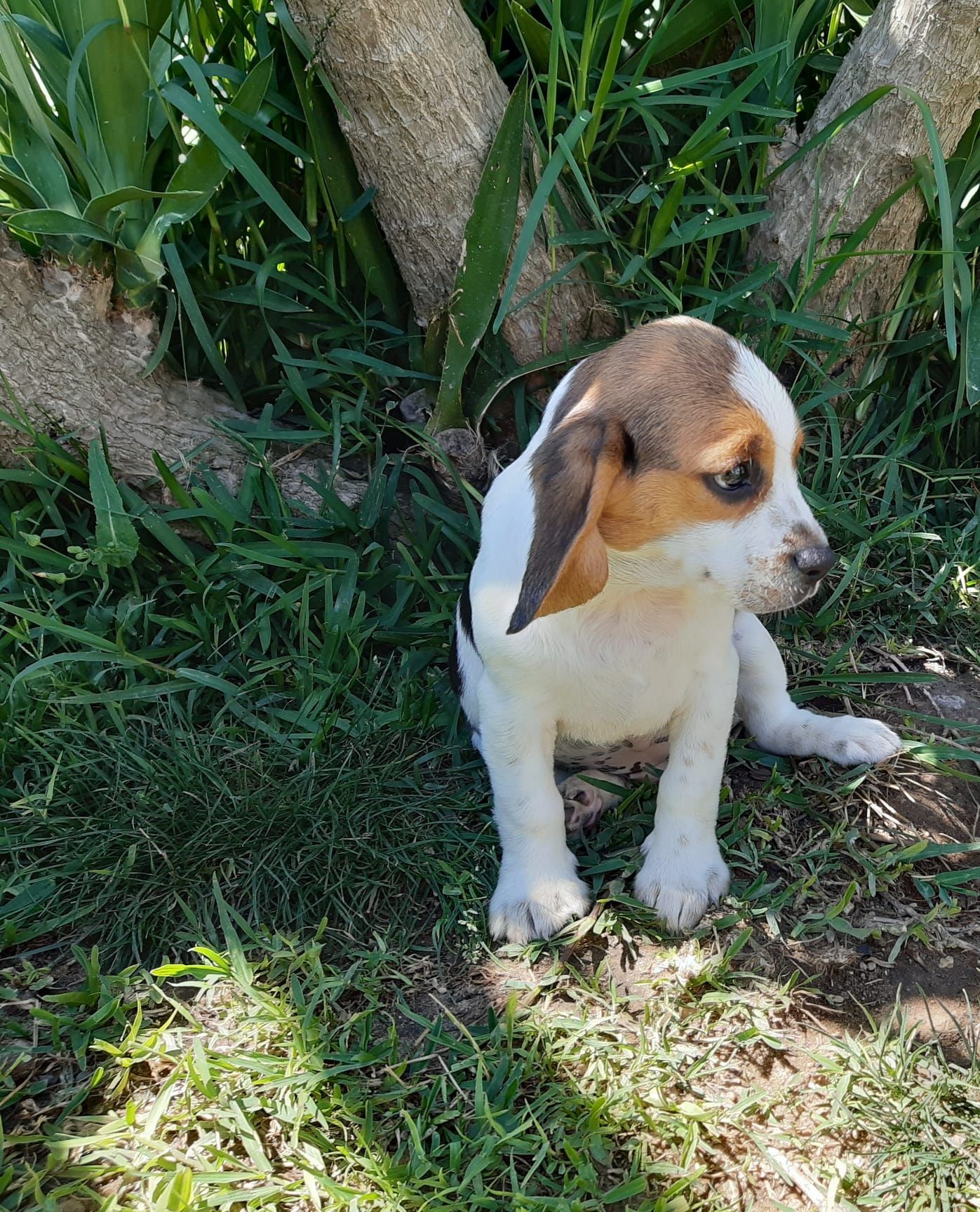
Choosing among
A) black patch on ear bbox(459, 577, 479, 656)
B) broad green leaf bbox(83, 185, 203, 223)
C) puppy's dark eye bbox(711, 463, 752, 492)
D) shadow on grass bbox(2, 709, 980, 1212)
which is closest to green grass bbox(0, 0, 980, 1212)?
shadow on grass bbox(2, 709, 980, 1212)

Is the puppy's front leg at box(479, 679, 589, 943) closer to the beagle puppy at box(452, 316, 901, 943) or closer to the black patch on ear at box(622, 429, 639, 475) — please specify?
the beagle puppy at box(452, 316, 901, 943)

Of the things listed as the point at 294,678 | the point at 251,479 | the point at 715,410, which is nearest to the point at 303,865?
the point at 294,678

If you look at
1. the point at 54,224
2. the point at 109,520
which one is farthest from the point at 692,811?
the point at 54,224

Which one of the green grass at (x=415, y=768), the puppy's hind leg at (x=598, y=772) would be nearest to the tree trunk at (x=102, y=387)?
the green grass at (x=415, y=768)

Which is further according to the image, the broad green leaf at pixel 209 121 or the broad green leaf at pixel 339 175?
the broad green leaf at pixel 339 175

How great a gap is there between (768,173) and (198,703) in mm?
2668

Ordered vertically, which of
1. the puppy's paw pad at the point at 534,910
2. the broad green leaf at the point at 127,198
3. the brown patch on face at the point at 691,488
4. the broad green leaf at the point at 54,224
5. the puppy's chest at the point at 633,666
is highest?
the broad green leaf at the point at 127,198

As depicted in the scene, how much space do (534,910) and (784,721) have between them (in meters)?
0.98

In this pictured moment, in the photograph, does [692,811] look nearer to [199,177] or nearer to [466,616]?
[466,616]

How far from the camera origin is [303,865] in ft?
9.71

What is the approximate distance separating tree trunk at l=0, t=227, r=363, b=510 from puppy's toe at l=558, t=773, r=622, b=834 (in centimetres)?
135

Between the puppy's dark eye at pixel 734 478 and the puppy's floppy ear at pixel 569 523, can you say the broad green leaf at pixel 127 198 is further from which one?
the puppy's dark eye at pixel 734 478

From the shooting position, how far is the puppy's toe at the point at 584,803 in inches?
122

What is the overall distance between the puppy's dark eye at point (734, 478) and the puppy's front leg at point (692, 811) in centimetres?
55
